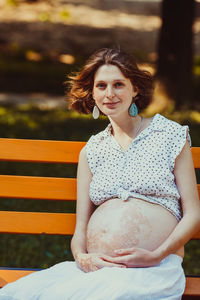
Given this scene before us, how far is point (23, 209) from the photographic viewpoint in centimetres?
571

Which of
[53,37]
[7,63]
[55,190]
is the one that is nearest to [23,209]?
[55,190]

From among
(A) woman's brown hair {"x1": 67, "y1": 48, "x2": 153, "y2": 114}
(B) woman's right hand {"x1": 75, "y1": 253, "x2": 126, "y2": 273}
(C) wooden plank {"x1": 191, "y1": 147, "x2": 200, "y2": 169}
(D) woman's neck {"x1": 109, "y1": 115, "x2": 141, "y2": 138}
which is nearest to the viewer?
(B) woman's right hand {"x1": 75, "y1": 253, "x2": 126, "y2": 273}

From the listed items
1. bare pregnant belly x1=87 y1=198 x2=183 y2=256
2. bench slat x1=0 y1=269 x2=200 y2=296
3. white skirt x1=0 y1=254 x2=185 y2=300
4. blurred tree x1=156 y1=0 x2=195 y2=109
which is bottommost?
bench slat x1=0 y1=269 x2=200 y2=296

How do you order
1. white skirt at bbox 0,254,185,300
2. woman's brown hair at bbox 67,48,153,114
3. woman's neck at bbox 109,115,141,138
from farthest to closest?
woman's neck at bbox 109,115,141,138
woman's brown hair at bbox 67,48,153,114
white skirt at bbox 0,254,185,300

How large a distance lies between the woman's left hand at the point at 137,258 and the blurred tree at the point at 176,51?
690 centimetres

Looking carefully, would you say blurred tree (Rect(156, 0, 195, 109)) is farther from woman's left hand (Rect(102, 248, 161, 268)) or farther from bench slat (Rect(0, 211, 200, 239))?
woman's left hand (Rect(102, 248, 161, 268))

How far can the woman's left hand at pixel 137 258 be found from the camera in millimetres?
2822

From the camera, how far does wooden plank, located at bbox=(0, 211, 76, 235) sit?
11.5ft

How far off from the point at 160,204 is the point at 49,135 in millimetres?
5113

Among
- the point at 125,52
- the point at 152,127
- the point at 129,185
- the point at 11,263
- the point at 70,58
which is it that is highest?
the point at 70,58

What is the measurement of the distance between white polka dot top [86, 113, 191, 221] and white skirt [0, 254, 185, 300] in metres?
0.34

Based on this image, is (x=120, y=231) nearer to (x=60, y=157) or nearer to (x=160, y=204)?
(x=160, y=204)

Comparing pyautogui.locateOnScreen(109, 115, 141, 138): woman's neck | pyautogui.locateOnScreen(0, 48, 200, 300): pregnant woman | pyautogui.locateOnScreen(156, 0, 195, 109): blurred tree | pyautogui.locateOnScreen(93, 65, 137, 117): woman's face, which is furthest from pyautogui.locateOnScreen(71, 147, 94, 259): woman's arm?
pyautogui.locateOnScreen(156, 0, 195, 109): blurred tree

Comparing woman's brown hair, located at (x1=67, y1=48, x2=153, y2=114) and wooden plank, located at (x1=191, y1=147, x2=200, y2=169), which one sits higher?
woman's brown hair, located at (x1=67, y1=48, x2=153, y2=114)
